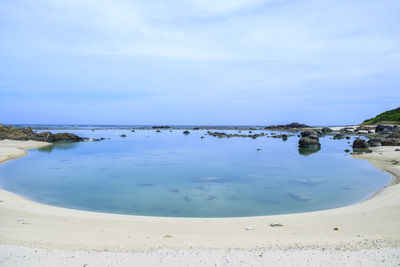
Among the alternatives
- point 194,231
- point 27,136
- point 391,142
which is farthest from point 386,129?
point 27,136

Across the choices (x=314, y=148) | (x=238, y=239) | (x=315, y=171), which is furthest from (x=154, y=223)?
(x=314, y=148)

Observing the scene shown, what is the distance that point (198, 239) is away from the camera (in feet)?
24.3

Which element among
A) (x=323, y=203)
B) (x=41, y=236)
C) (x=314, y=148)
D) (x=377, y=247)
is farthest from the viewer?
(x=314, y=148)

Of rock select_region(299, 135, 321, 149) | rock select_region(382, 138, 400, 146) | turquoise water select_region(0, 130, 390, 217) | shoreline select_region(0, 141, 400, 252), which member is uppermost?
rock select_region(382, 138, 400, 146)

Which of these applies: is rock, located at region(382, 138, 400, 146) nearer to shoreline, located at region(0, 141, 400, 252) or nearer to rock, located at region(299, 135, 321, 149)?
rock, located at region(299, 135, 321, 149)

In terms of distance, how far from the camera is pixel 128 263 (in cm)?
561

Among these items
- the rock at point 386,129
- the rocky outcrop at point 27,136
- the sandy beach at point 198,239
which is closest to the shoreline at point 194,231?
the sandy beach at point 198,239

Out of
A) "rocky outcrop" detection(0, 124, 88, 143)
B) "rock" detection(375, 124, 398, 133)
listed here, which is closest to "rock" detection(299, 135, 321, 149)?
"rock" detection(375, 124, 398, 133)

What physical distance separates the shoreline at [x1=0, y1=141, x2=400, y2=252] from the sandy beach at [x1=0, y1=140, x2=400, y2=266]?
0.07 feet

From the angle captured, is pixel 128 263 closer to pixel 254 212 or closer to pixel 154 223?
pixel 154 223

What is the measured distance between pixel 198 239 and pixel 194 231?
107cm

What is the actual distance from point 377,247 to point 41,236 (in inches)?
303

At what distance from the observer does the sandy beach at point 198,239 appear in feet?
18.9

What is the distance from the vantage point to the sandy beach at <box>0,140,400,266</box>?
577 centimetres
